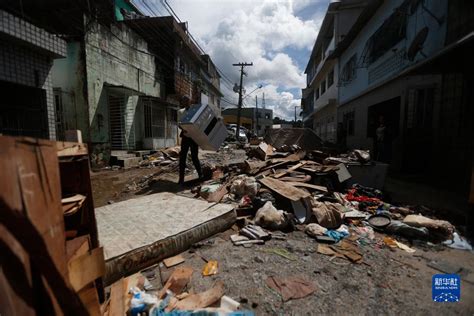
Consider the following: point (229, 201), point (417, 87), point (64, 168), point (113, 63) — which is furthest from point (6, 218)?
point (113, 63)

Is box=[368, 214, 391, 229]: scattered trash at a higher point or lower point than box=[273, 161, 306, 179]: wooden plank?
lower

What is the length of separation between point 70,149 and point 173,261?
1.57 metres

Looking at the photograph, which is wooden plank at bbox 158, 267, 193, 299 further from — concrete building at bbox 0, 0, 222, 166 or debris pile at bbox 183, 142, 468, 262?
concrete building at bbox 0, 0, 222, 166

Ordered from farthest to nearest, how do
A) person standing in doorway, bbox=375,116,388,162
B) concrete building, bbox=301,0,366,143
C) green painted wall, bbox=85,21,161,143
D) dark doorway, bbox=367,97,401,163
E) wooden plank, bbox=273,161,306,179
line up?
1. concrete building, bbox=301,0,366,143
2. green painted wall, bbox=85,21,161,143
3. dark doorway, bbox=367,97,401,163
4. person standing in doorway, bbox=375,116,388,162
5. wooden plank, bbox=273,161,306,179

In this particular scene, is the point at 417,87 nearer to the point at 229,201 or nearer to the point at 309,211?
the point at 309,211

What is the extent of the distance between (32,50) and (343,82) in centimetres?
1504

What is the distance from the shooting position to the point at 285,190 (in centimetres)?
416

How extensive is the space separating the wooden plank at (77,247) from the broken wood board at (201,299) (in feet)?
2.62

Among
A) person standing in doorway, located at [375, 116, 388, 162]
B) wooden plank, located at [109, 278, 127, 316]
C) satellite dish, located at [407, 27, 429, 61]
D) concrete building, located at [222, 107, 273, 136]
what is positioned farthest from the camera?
concrete building, located at [222, 107, 273, 136]

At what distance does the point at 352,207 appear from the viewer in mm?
4418

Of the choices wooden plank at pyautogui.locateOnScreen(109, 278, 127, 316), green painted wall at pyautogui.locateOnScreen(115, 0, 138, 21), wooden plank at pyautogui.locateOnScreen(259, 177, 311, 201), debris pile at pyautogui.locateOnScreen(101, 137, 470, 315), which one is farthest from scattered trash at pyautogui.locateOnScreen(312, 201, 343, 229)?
green painted wall at pyautogui.locateOnScreen(115, 0, 138, 21)

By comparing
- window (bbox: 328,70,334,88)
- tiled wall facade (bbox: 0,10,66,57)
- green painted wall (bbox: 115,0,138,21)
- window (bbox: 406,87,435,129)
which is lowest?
window (bbox: 406,87,435,129)

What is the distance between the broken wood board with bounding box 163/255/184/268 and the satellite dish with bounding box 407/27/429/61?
8.68m

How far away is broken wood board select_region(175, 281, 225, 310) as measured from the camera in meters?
1.83
